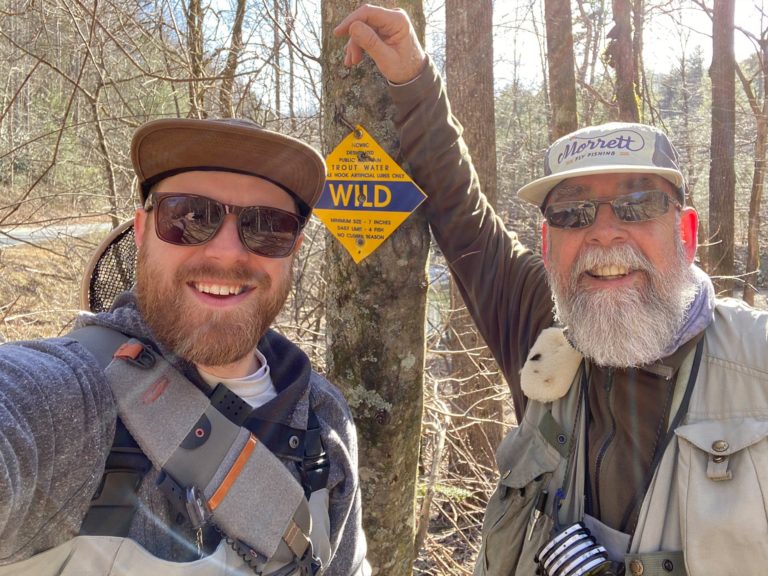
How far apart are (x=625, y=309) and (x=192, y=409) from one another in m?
1.76

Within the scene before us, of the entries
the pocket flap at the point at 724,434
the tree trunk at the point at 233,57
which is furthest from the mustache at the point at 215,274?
the tree trunk at the point at 233,57

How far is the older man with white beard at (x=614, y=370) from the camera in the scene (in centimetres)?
192

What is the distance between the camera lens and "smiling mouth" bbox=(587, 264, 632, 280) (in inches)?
96.0

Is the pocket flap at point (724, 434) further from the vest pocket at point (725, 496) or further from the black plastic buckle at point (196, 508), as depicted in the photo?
the black plastic buckle at point (196, 508)

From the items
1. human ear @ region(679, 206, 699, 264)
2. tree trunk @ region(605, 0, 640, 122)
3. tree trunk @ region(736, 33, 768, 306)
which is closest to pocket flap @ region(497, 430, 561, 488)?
human ear @ region(679, 206, 699, 264)

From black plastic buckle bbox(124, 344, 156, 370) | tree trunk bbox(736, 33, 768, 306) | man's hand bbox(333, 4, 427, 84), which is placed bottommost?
black plastic buckle bbox(124, 344, 156, 370)

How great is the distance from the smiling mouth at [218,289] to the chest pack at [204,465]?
27cm

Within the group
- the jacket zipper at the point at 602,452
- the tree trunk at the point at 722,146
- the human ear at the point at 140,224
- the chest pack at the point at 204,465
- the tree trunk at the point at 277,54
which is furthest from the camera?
the tree trunk at the point at 722,146

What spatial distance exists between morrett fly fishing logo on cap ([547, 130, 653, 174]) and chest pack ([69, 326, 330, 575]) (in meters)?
1.66

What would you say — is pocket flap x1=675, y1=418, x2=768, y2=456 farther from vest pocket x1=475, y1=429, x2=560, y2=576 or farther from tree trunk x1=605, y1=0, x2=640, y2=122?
tree trunk x1=605, y1=0, x2=640, y2=122

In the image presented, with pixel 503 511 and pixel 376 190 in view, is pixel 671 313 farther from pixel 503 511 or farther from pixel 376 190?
pixel 376 190

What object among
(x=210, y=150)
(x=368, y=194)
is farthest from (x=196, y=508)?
(x=368, y=194)

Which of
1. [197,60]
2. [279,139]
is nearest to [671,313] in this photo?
[279,139]

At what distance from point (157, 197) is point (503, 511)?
179cm
